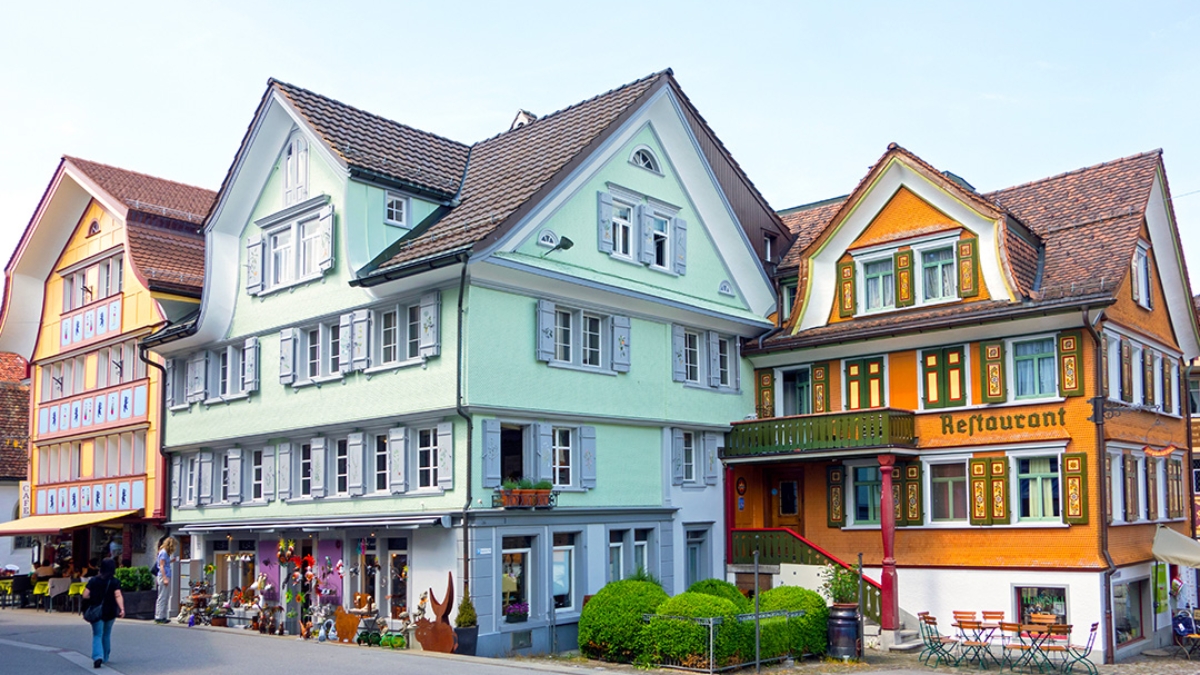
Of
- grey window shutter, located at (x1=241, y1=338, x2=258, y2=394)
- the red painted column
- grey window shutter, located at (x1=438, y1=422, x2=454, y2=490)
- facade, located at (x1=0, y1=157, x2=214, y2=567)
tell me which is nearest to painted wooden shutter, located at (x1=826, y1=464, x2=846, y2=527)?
the red painted column

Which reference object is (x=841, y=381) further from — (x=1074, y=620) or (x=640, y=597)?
(x=640, y=597)

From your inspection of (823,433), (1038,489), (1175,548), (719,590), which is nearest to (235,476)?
(719,590)

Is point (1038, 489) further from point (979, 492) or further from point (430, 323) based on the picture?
point (430, 323)

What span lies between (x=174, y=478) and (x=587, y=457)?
13.3 meters

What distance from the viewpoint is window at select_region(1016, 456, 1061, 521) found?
84.6 ft

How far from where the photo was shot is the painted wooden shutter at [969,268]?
2714 cm

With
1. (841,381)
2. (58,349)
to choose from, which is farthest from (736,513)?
(58,349)

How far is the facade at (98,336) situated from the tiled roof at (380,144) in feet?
25.9

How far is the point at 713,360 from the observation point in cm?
3031

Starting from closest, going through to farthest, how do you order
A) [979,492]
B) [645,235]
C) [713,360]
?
[979,492] < [645,235] < [713,360]

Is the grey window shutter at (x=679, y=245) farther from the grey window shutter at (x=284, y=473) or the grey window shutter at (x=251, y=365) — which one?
the grey window shutter at (x=251, y=365)

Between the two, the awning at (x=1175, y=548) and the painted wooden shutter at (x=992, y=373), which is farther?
the awning at (x=1175, y=548)

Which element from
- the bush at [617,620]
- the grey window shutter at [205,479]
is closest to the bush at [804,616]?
the bush at [617,620]

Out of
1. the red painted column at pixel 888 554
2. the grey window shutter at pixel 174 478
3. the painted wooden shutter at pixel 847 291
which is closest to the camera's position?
the red painted column at pixel 888 554
